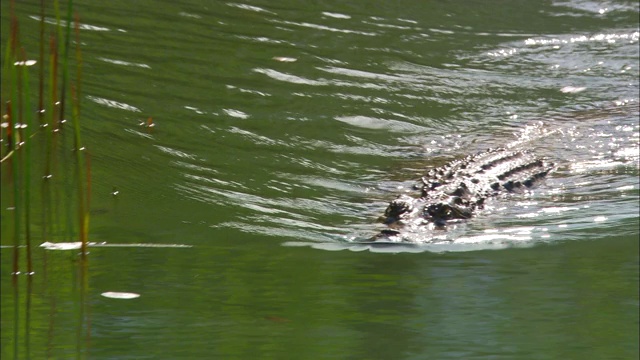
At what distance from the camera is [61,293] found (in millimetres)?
3900

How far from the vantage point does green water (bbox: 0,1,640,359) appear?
369 cm

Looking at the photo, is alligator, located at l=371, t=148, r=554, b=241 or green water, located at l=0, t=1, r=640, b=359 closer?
green water, located at l=0, t=1, r=640, b=359

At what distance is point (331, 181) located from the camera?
594 centimetres

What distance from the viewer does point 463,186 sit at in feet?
19.0

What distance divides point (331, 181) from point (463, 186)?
0.72 meters

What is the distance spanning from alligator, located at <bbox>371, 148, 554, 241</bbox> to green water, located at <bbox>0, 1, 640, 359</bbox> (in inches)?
4.4

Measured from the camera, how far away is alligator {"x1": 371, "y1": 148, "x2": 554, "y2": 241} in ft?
17.5

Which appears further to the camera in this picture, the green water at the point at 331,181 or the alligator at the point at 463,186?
the alligator at the point at 463,186

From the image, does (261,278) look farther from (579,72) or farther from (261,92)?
(579,72)

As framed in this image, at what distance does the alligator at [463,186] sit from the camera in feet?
17.5

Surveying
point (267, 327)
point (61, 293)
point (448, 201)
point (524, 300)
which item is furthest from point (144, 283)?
point (448, 201)

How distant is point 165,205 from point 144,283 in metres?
1.16

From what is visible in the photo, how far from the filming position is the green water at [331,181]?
3693 millimetres

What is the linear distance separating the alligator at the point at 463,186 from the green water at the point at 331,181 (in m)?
0.11
